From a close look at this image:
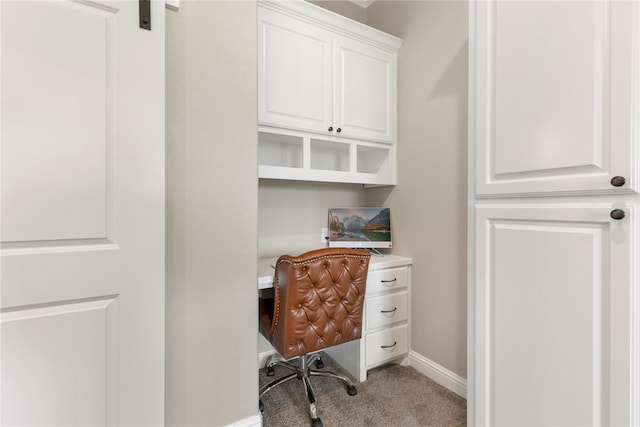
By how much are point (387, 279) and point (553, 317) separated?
104 centimetres

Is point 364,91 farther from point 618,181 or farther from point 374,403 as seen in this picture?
point 374,403

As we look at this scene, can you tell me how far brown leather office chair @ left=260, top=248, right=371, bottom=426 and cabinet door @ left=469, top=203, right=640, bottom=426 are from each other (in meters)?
0.59

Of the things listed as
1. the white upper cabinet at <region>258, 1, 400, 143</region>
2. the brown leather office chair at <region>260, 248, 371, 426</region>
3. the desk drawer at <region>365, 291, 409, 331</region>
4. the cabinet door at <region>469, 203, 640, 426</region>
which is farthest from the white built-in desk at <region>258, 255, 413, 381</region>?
the white upper cabinet at <region>258, 1, 400, 143</region>

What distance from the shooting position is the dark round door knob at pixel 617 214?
817 millimetres

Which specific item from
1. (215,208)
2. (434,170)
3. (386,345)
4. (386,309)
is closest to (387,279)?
(386,309)

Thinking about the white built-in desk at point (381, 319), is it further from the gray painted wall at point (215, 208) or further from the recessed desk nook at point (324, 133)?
the gray painted wall at point (215, 208)

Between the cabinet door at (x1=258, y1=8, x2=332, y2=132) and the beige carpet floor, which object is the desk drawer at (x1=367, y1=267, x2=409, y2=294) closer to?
the beige carpet floor

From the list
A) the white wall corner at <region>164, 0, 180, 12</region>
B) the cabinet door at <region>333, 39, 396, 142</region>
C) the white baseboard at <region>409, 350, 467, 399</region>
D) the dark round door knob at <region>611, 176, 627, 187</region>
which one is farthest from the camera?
the cabinet door at <region>333, 39, 396, 142</region>

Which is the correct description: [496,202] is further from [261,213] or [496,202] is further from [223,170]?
[261,213]

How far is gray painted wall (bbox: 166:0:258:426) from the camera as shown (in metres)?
1.21

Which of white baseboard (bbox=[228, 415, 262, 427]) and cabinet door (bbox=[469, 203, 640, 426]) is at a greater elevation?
cabinet door (bbox=[469, 203, 640, 426])

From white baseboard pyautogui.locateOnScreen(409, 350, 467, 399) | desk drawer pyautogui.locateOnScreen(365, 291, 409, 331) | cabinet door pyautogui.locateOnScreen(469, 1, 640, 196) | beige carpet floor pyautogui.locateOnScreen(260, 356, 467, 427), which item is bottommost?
beige carpet floor pyautogui.locateOnScreen(260, 356, 467, 427)

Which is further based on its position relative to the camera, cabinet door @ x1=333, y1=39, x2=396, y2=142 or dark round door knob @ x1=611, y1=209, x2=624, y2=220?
cabinet door @ x1=333, y1=39, x2=396, y2=142

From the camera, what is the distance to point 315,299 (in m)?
1.46
